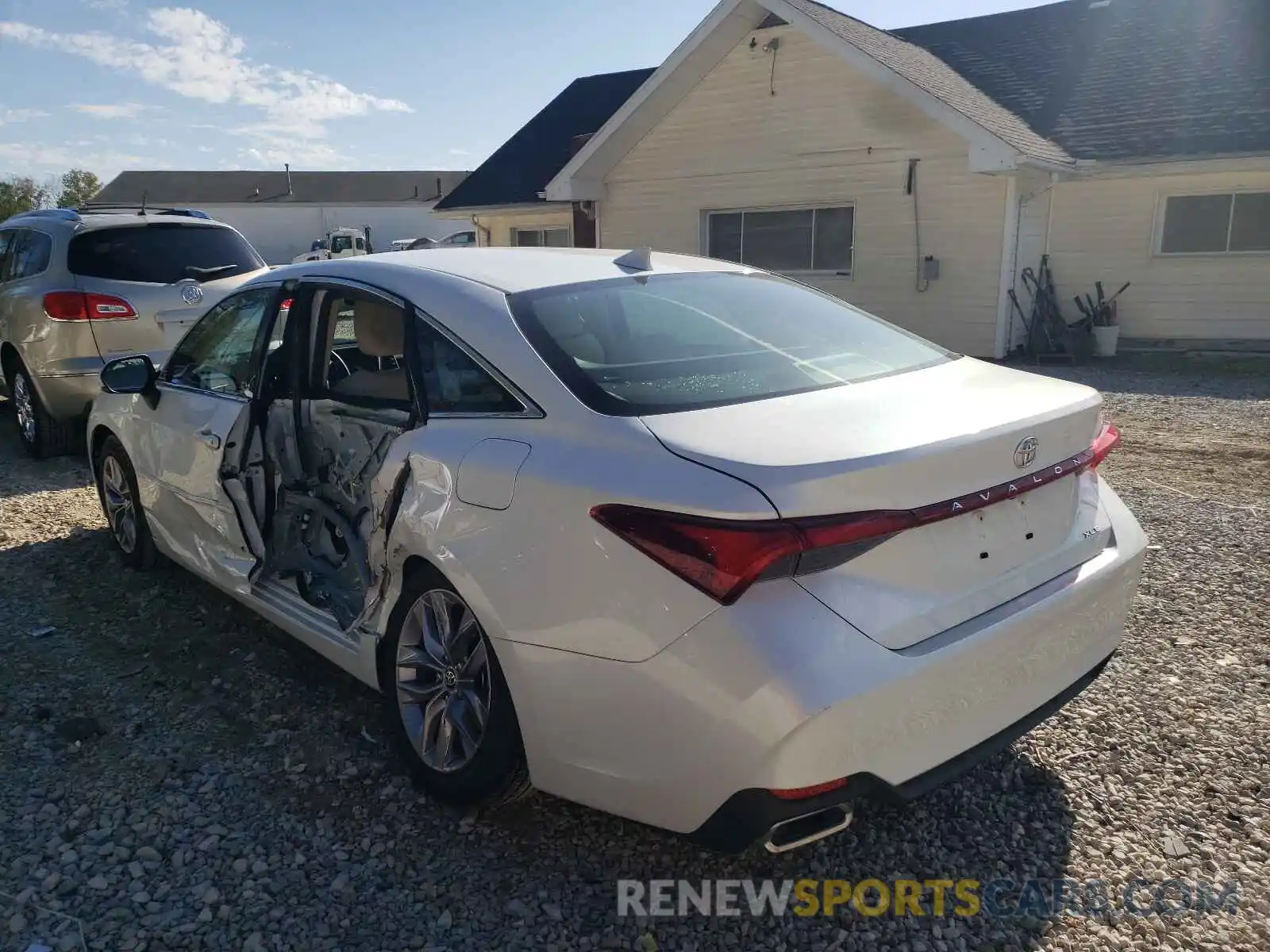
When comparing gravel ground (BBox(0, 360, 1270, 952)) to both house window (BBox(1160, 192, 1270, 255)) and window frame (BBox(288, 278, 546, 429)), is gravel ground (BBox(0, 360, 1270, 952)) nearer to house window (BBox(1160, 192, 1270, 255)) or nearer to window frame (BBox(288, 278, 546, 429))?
window frame (BBox(288, 278, 546, 429))

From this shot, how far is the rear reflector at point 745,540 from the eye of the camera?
201 cm

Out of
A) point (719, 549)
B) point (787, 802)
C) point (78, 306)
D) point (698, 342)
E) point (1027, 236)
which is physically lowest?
point (787, 802)

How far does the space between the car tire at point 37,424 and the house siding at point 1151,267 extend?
12391mm

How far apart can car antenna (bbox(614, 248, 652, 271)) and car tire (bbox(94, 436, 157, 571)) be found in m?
2.84

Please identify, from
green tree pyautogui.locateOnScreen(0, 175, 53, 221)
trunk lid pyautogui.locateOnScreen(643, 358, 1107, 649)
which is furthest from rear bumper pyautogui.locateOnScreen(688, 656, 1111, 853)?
green tree pyautogui.locateOnScreen(0, 175, 53, 221)

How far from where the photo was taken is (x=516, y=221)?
18797mm

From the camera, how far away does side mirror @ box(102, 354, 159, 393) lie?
4.34 metres

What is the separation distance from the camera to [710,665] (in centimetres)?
203

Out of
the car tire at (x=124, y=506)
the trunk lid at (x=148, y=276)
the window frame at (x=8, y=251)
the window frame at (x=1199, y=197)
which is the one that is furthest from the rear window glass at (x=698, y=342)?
the window frame at (x=1199, y=197)

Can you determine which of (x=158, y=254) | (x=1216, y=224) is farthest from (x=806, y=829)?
(x=1216, y=224)

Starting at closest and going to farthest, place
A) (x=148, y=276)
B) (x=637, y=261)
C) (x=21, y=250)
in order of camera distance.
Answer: (x=637, y=261) → (x=148, y=276) → (x=21, y=250)

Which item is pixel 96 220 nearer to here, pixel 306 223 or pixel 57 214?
pixel 57 214

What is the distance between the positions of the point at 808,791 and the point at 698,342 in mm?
1440

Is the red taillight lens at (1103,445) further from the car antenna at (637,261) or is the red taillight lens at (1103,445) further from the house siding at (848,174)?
the house siding at (848,174)
